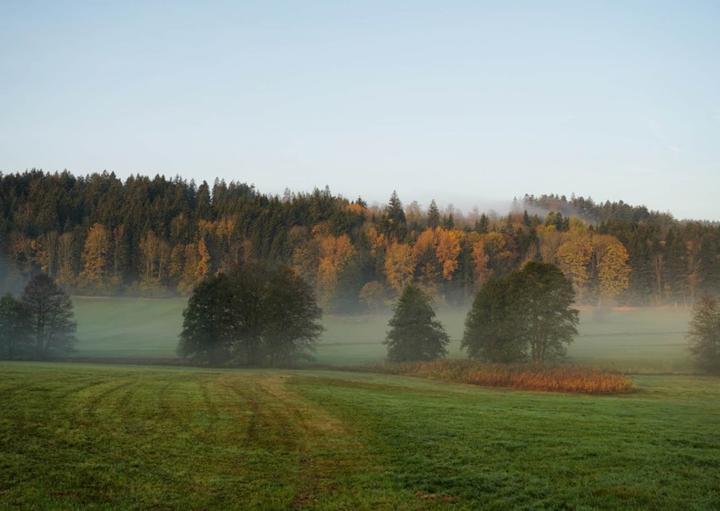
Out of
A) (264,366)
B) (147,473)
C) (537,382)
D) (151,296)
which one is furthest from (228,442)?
(151,296)

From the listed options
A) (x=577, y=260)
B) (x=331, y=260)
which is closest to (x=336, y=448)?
(x=331, y=260)

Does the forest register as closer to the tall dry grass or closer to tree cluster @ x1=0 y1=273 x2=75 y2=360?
tree cluster @ x1=0 y1=273 x2=75 y2=360

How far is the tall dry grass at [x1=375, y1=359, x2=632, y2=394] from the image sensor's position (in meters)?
40.5

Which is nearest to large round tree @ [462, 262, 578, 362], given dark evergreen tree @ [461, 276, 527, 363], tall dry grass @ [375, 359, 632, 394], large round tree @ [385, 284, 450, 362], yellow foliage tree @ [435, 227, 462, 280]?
dark evergreen tree @ [461, 276, 527, 363]

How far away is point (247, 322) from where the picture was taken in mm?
67562

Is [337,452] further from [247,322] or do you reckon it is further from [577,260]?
[577,260]

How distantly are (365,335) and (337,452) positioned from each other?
85200 millimetres

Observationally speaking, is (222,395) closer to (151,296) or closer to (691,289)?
(151,296)

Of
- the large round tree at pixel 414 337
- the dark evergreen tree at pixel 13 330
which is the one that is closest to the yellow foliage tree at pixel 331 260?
the large round tree at pixel 414 337

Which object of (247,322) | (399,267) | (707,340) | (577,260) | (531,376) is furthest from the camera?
(399,267)

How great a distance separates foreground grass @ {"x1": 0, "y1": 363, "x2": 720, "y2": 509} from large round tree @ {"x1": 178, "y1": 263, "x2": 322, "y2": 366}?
37045 millimetres

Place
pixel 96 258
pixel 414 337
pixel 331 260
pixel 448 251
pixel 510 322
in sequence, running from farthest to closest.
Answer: pixel 448 251
pixel 96 258
pixel 331 260
pixel 414 337
pixel 510 322

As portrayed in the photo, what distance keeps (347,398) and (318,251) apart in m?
123

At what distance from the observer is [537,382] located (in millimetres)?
42719
